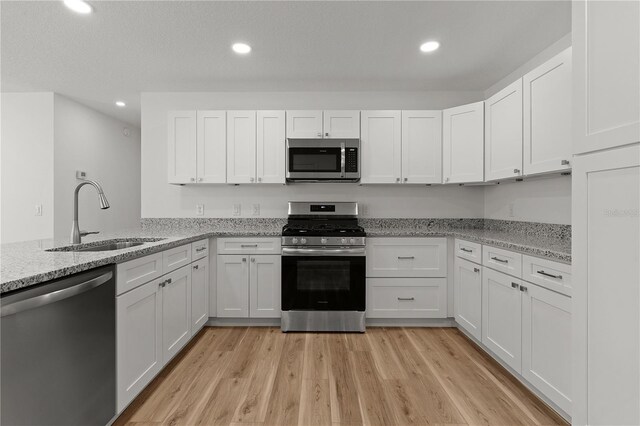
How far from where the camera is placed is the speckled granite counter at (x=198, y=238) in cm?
121

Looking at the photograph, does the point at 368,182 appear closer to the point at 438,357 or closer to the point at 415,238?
the point at 415,238

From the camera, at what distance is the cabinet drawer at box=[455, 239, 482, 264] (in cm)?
251

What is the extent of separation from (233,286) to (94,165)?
3257mm

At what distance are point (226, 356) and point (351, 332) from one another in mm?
1136

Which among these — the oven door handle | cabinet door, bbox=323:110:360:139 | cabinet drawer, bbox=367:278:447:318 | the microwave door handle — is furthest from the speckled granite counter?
cabinet door, bbox=323:110:360:139

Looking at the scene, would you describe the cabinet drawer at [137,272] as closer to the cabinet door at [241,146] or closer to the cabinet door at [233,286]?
the cabinet door at [233,286]

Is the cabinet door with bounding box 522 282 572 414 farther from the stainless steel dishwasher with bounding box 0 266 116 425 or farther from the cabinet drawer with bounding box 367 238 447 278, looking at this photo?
the stainless steel dishwasher with bounding box 0 266 116 425

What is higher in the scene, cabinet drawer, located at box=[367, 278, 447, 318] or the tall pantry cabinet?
the tall pantry cabinet

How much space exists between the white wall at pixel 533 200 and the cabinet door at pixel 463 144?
16.9 inches

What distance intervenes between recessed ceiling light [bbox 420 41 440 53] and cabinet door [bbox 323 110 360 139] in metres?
0.85

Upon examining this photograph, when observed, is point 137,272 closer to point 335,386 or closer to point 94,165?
point 335,386

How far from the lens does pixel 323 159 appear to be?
3.16 m

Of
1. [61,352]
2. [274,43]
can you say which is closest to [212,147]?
[274,43]

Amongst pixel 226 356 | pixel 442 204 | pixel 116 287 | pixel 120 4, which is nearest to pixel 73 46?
pixel 120 4
